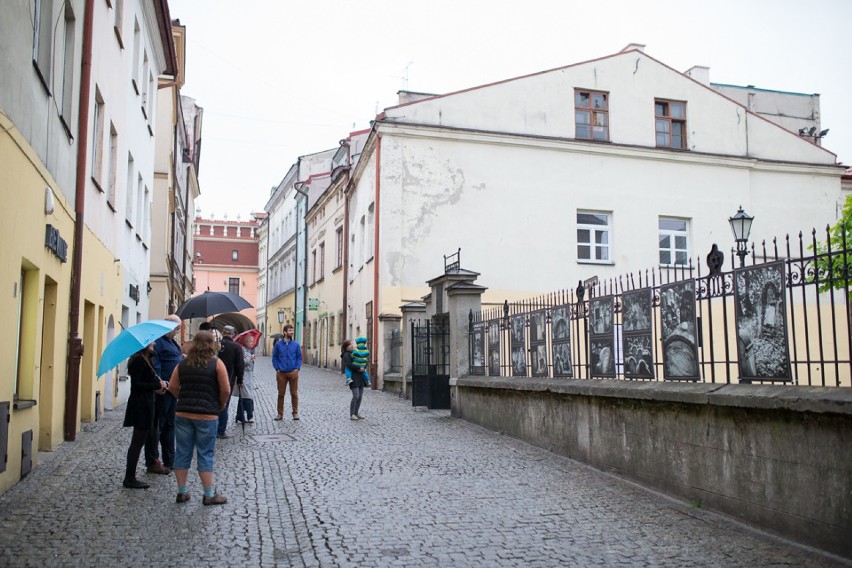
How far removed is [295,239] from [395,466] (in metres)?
41.8

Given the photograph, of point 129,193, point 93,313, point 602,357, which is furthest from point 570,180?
point 602,357

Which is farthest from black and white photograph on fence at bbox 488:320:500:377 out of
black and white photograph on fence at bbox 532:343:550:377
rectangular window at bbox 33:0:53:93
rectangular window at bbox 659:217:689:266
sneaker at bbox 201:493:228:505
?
rectangular window at bbox 659:217:689:266

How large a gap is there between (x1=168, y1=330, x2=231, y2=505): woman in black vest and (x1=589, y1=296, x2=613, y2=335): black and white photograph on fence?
4536 mm

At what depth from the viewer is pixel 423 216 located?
24.5 metres

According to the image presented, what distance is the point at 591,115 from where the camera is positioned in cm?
2664

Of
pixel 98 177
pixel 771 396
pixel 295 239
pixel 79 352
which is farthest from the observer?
pixel 295 239

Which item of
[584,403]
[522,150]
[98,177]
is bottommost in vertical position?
[584,403]

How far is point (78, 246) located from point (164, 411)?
3.45m

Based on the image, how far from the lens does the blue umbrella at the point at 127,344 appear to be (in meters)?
7.42

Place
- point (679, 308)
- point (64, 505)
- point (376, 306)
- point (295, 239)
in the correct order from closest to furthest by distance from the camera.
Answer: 1. point (64, 505)
2. point (679, 308)
3. point (376, 306)
4. point (295, 239)

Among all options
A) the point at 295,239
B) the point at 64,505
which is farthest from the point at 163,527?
the point at 295,239

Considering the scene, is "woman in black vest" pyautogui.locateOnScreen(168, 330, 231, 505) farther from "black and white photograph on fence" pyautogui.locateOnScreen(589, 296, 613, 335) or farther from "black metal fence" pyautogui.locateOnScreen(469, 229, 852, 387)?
"black and white photograph on fence" pyautogui.locateOnScreen(589, 296, 613, 335)

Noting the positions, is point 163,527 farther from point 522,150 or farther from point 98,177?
point 522,150

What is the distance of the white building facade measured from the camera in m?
24.5
